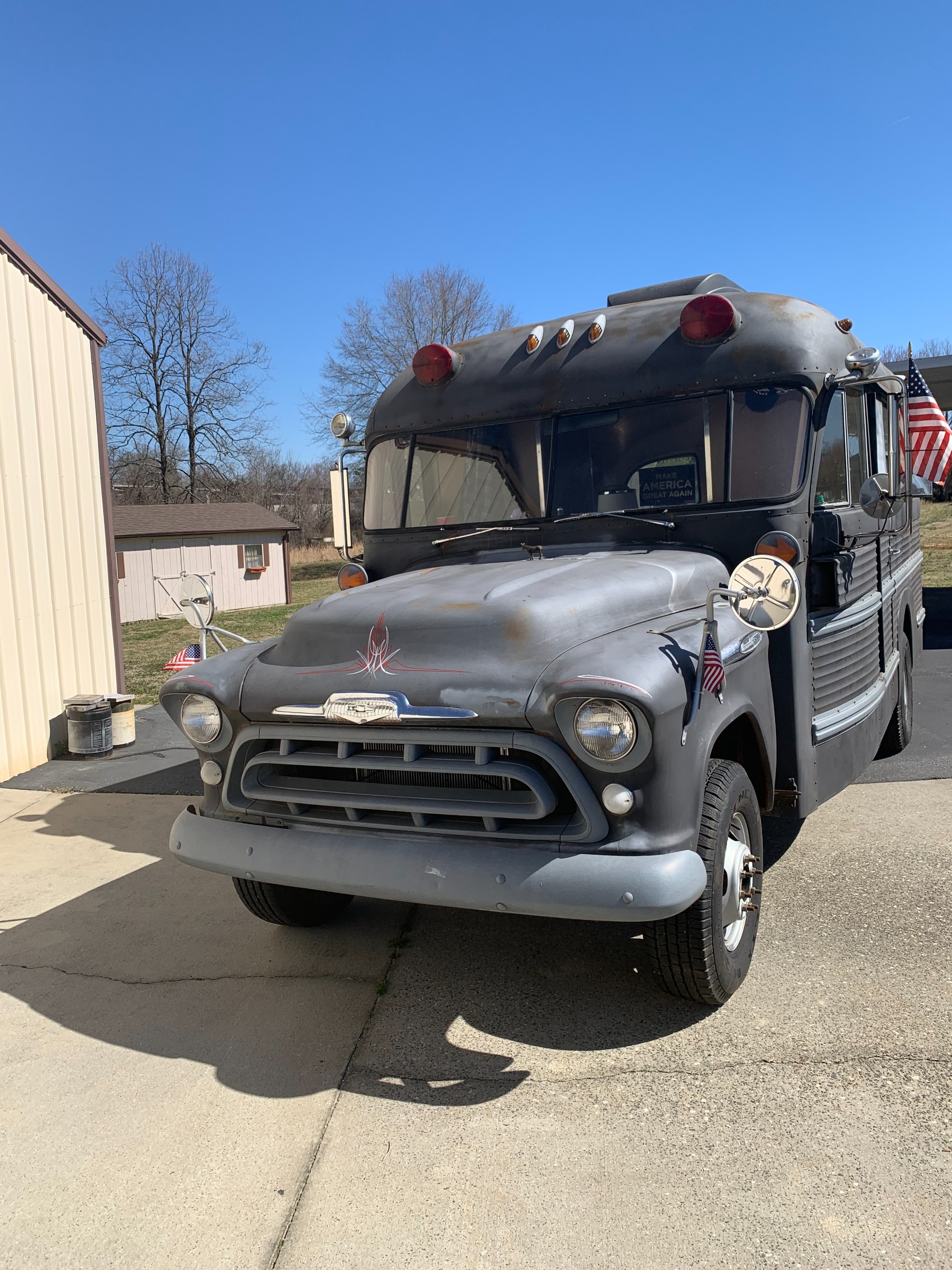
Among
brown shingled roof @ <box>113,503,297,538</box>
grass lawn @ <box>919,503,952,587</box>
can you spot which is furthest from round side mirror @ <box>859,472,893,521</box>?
brown shingled roof @ <box>113,503,297,538</box>

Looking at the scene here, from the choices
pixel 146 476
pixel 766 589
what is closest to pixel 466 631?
pixel 766 589

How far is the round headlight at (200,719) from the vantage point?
343 cm

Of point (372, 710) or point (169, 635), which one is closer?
point (372, 710)

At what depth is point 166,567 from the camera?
82.8 feet

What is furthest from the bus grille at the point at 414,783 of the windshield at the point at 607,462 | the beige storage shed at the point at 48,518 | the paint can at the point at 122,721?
the paint can at the point at 122,721

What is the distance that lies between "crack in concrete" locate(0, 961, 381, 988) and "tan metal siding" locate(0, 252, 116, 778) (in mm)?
3888

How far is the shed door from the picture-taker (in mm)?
24922

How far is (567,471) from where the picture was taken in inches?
173

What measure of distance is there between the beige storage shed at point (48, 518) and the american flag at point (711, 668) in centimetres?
590

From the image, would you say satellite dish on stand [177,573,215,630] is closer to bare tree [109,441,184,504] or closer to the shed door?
the shed door

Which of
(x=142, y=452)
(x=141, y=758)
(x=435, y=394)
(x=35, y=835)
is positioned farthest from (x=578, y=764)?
(x=142, y=452)

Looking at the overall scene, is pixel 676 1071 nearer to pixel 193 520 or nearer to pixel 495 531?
pixel 495 531

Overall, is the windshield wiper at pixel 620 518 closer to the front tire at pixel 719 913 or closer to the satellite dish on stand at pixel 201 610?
the front tire at pixel 719 913

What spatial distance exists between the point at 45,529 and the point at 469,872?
623cm
